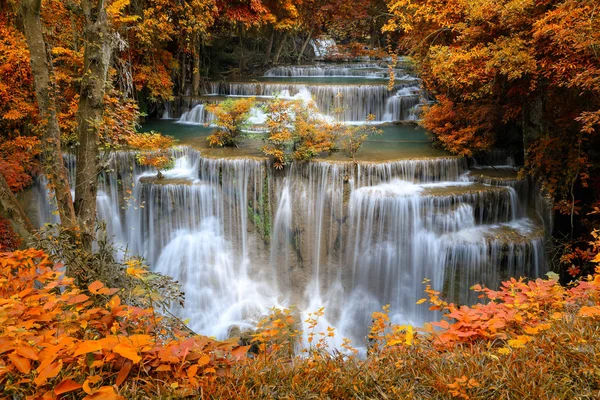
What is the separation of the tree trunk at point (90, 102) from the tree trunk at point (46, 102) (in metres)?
0.19

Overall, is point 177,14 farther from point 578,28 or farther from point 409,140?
point 578,28

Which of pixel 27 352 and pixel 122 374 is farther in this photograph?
pixel 122 374

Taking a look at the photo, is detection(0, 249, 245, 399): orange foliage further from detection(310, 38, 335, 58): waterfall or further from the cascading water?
detection(310, 38, 335, 58): waterfall

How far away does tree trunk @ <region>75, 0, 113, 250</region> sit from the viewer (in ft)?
17.4

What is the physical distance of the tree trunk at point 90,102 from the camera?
5293 millimetres

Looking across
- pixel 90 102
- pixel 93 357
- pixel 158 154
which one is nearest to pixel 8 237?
pixel 158 154

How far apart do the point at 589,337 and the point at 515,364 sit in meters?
0.78

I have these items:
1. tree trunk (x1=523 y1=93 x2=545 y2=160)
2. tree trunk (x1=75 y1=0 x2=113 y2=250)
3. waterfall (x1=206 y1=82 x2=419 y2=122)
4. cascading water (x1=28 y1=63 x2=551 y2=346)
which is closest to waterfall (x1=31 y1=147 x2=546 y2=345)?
cascading water (x1=28 y1=63 x2=551 y2=346)

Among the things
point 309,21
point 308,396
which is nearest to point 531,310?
point 308,396

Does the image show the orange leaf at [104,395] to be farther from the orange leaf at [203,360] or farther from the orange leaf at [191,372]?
the orange leaf at [203,360]

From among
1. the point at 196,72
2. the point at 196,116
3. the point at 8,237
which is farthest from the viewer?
the point at 196,72

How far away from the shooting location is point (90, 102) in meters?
5.48

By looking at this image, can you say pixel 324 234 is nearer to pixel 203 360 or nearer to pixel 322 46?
pixel 203 360

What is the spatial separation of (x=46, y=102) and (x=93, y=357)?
15.1ft
